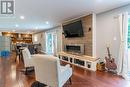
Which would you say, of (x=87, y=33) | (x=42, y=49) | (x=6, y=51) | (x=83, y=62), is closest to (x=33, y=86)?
(x=83, y=62)

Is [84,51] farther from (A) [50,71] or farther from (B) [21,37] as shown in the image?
(B) [21,37]

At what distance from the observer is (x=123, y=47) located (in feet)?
16.5

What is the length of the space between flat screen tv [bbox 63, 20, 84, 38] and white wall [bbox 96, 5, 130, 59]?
842 mm

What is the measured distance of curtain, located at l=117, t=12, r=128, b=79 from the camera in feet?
16.1

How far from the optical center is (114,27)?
5633 mm

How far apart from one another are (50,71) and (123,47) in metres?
2.96

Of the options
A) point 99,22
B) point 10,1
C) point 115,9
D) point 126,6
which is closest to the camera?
point 10,1

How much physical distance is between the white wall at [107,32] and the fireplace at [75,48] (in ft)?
2.63

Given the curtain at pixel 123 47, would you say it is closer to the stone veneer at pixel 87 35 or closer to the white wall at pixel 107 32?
the white wall at pixel 107 32

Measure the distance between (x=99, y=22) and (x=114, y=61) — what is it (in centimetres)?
185

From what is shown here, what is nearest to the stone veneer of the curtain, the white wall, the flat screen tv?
the flat screen tv

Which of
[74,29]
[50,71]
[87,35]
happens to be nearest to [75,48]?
[74,29]

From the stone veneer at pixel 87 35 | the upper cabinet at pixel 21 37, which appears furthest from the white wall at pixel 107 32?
the upper cabinet at pixel 21 37

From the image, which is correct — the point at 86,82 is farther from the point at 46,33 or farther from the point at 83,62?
the point at 46,33
